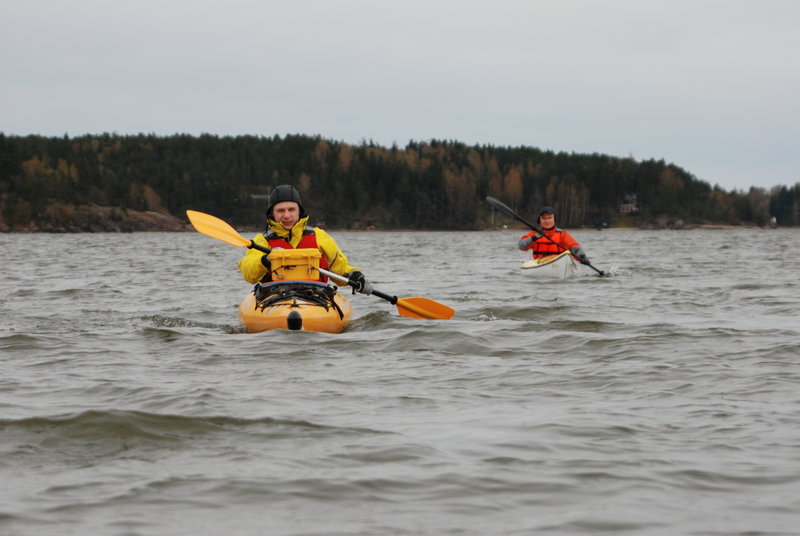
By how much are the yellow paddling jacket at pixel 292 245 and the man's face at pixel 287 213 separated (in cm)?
4

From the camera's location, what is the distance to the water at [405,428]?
3793mm

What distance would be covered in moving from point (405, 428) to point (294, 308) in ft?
13.2

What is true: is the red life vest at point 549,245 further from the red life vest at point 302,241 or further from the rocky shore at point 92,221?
the rocky shore at point 92,221

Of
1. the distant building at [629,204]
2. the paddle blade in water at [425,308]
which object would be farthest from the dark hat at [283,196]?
the distant building at [629,204]

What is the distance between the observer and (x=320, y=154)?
13738 cm

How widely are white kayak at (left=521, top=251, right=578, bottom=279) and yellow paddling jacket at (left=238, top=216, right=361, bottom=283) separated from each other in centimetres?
898

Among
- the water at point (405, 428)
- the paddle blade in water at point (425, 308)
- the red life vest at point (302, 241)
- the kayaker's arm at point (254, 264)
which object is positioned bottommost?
the water at point (405, 428)

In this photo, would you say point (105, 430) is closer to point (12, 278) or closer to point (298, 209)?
point (298, 209)

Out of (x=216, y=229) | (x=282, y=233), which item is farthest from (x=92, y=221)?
(x=282, y=233)

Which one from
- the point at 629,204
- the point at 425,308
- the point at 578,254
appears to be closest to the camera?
the point at 425,308

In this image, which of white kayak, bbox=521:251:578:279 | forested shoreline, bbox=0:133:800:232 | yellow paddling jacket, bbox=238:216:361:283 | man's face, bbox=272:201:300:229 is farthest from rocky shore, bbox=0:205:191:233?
man's face, bbox=272:201:300:229

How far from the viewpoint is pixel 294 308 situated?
9039 mm

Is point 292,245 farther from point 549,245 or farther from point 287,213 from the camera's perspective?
point 549,245

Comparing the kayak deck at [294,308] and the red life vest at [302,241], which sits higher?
the red life vest at [302,241]
